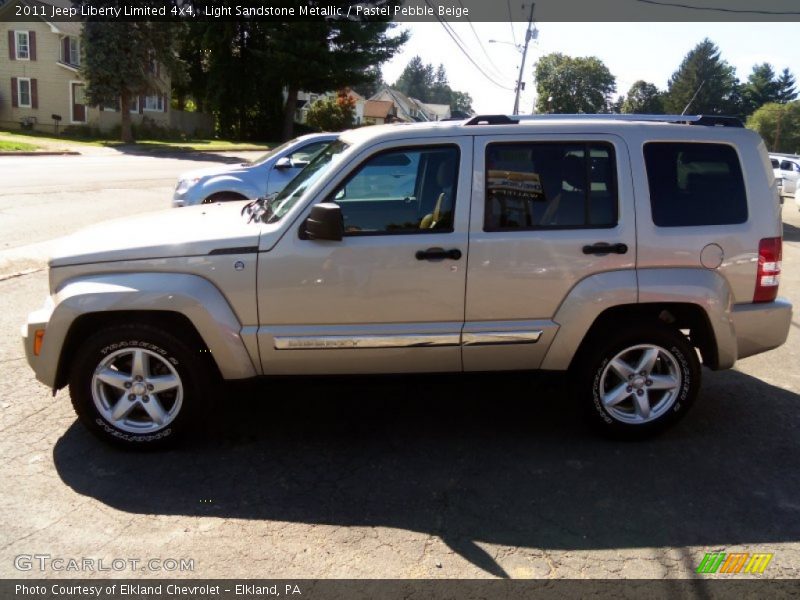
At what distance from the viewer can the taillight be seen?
14.6 feet

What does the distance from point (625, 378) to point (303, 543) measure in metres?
2.28

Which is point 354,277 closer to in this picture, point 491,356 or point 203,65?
point 491,356

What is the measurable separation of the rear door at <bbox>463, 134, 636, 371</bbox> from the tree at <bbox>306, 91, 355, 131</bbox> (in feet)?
166

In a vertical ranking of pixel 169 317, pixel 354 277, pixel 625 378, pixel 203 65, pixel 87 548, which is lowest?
pixel 87 548

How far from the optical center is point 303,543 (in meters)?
3.36

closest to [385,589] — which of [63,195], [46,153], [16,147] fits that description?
[63,195]

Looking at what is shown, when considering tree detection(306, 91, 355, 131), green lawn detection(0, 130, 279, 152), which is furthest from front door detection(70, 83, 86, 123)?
tree detection(306, 91, 355, 131)

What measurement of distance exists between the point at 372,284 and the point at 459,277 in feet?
1.72

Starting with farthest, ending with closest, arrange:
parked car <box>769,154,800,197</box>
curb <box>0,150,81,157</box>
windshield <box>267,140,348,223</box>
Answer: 1. curb <box>0,150,81,157</box>
2. parked car <box>769,154,800,197</box>
3. windshield <box>267,140,348,223</box>

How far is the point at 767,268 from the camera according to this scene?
14.7ft

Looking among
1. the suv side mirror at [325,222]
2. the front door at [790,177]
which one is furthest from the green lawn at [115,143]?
the suv side mirror at [325,222]

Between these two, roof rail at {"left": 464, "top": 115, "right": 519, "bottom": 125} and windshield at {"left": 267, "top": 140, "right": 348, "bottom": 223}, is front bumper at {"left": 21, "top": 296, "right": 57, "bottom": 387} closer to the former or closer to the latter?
windshield at {"left": 267, "top": 140, "right": 348, "bottom": 223}

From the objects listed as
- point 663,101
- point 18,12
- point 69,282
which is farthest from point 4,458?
point 663,101

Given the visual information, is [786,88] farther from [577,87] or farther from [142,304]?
[142,304]
